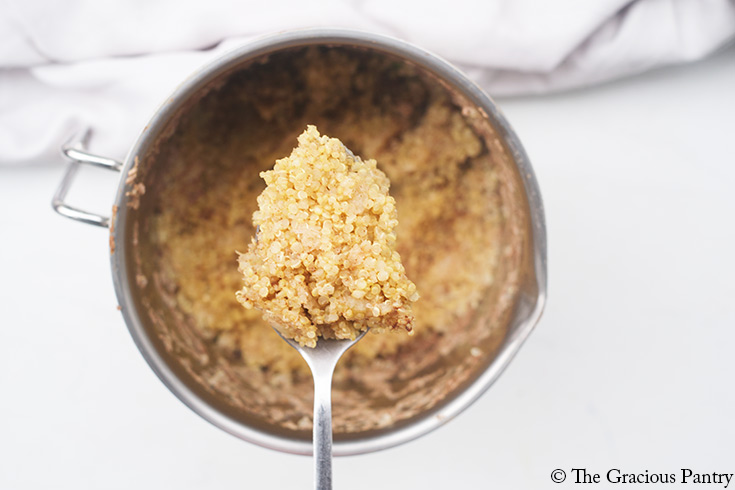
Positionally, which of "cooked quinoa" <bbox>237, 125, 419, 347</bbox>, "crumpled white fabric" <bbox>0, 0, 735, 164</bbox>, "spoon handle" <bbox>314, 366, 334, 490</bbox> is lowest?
"spoon handle" <bbox>314, 366, 334, 490</bbox>

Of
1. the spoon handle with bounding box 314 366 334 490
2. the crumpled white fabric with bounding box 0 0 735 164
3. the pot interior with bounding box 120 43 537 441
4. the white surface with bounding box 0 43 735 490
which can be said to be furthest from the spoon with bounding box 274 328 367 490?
the crumpled white fabric with bounding box 0 0 735 164

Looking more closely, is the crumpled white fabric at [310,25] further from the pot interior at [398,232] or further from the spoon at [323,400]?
the spoon at [323,400]

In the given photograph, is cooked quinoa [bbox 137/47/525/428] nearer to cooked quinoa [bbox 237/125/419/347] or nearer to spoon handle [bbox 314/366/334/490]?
spoon handle [bbox 314/366/334/490]

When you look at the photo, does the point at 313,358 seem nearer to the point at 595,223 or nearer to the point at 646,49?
the point at 595,223

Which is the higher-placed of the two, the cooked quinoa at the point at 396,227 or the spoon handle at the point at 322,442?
the cooked quinoa at the point at 396,227

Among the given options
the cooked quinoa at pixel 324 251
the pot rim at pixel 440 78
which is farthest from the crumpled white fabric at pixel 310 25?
the cooked quinoa at pixel 324 251

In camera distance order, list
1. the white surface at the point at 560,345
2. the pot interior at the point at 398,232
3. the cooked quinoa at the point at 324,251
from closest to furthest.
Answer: the cooked quinoa at the point at 324,251 < the pot interior at the point at 398,232 < the white surface at the point at 560,345

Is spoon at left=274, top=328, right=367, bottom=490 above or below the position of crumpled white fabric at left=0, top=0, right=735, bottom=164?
below
